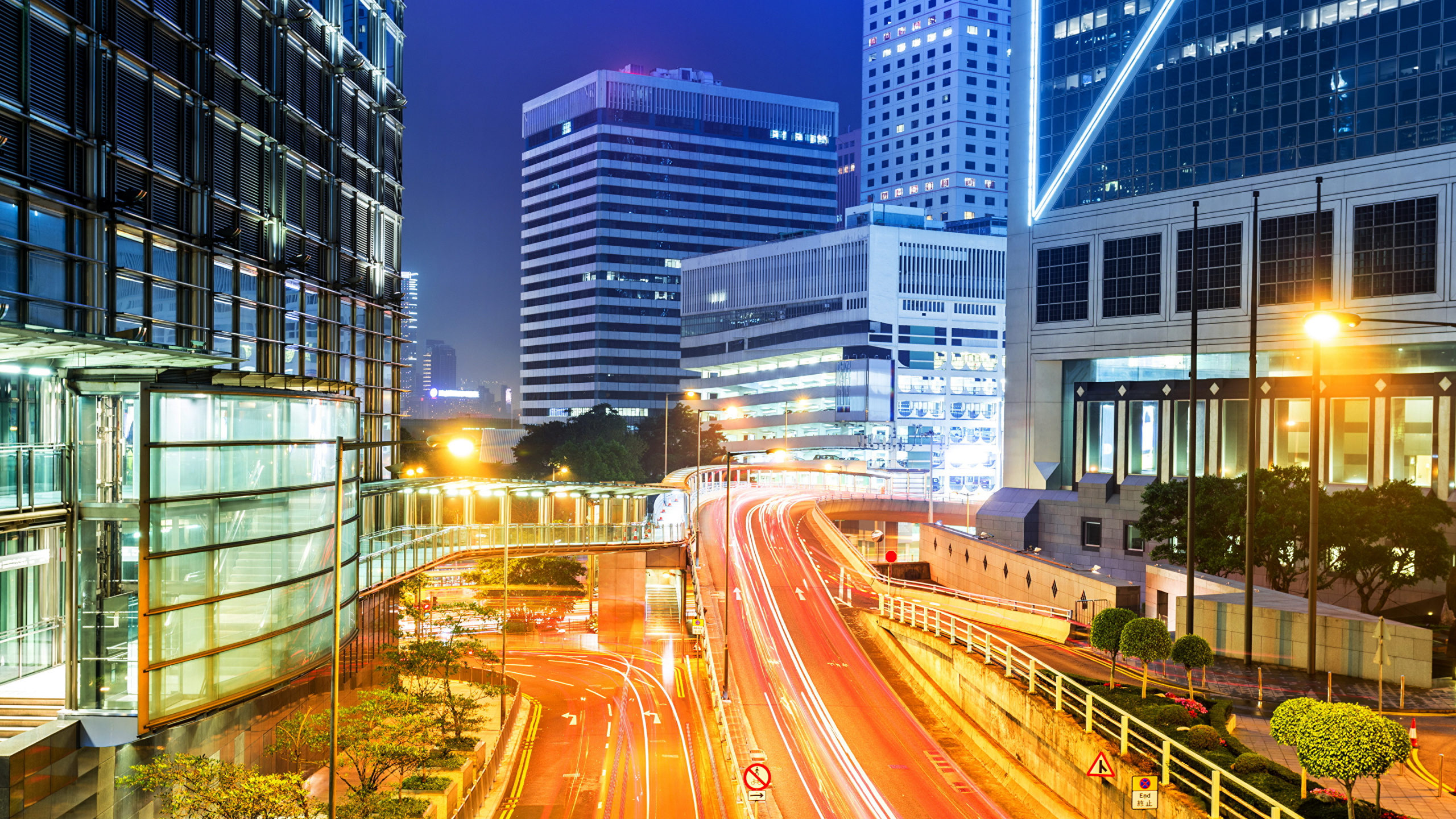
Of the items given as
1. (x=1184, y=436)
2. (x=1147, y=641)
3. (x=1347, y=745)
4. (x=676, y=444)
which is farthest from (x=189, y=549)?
(x=676, y=444)

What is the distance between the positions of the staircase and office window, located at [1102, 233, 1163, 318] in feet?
226

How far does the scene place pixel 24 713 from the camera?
19188 millimetres

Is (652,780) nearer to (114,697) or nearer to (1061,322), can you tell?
(114,697)

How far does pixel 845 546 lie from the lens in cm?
6519

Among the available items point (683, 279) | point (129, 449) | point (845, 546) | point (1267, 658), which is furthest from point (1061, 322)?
point (683, 279)

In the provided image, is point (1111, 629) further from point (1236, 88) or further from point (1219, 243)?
point (1236, 88)

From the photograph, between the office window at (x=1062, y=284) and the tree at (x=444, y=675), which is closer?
the tree at (x=444, y=675)

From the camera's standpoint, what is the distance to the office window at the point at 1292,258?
6444cm

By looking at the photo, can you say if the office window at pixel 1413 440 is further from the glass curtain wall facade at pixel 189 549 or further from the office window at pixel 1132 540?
the glass curtain wall facade at pixel 189 549

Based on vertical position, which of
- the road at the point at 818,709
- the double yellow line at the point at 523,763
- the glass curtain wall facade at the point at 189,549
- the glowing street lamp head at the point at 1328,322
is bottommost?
the double yellow line at the point at 523,763

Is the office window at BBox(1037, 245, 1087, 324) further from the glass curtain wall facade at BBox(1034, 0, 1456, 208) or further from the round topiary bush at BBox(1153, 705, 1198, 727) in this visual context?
the round topiary bush at BBox(1153, 705, 1198, 727)

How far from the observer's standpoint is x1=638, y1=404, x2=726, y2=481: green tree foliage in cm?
13612

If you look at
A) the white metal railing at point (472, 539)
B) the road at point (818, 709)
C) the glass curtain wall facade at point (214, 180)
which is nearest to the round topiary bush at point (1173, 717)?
the road at point (818, 709)

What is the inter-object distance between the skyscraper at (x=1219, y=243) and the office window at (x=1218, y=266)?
141 mm
